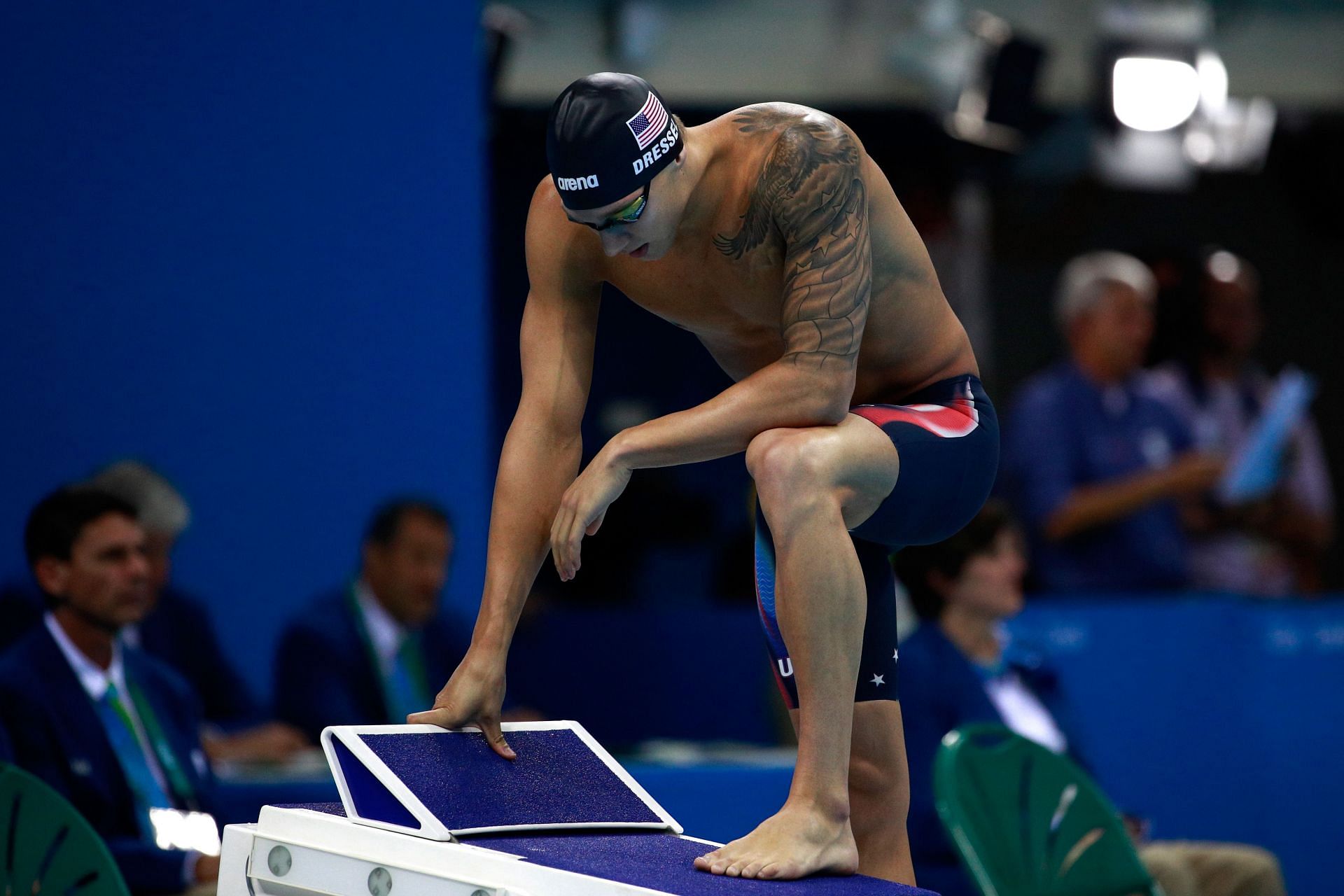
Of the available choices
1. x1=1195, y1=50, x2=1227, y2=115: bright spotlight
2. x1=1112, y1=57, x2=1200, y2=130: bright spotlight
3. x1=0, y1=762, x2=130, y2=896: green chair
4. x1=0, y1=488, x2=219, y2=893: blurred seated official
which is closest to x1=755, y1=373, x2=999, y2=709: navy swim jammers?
x1=0, y1=762, x2=130, y2=896: green chair

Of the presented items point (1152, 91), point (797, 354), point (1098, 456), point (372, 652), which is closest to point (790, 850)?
point (797, 354)

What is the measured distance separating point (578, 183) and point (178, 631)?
3.15 meters

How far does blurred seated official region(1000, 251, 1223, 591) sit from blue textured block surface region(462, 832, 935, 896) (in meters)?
3.89

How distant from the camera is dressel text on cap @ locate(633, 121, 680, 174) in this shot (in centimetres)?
275

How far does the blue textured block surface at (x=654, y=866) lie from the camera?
2410 mm

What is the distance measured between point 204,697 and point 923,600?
236cm

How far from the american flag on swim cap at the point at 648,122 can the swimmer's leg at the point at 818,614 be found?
548 millimetres

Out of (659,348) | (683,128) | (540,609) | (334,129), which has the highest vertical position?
(334,129)

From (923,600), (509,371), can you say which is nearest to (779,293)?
(923,600)

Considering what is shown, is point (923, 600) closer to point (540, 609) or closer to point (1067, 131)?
point (540, 609)

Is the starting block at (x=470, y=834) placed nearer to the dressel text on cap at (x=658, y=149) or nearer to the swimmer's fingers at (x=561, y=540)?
the swimmer's fingers at (x=561, y=540)

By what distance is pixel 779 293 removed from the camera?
3.02 meters

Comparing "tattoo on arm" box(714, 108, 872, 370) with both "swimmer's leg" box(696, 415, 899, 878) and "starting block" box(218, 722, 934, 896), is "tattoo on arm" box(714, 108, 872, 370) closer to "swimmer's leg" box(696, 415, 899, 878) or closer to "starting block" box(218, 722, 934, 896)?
"swimmer's leg" box(696, 415, 899, 878)

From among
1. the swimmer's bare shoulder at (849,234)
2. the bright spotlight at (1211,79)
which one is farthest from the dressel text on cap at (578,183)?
the bright spotlight at (1211,79)
